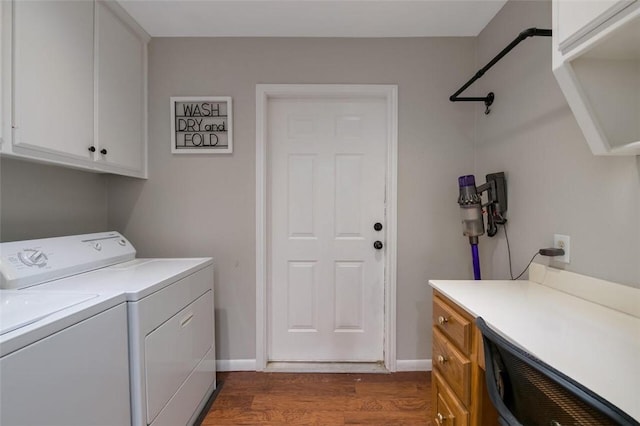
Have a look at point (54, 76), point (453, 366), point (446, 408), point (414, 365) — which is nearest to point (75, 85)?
point (54, 76)

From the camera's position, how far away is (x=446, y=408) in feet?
3.64

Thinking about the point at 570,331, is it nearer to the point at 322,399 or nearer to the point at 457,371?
the point at 457,371

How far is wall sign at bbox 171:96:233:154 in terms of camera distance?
6.21 ft

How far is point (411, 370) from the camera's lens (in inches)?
75.7

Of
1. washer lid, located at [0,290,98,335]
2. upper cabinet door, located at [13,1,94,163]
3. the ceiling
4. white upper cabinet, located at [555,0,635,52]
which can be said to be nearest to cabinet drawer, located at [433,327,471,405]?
white upper cabinet, located at [555,0,635,52]

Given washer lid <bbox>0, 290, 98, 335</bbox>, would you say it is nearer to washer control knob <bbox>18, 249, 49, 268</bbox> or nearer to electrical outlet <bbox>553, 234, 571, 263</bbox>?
washer control knob <bbox>18, 249, 49, 268</bbox>

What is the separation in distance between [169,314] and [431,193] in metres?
1.80

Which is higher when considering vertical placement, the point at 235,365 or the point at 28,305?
the point at 28,305

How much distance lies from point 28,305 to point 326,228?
60.7 inches

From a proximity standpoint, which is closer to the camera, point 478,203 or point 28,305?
point 28,305

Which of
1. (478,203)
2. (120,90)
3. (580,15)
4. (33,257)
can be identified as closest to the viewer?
(580,15)

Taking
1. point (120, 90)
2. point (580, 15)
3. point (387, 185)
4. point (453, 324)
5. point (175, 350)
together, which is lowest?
point (175, 350)

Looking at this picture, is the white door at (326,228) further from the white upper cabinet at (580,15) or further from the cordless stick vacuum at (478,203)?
the white upper cabinet at (580,15)

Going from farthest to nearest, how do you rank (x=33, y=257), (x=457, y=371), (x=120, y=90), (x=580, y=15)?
(x=120, y=90) < (x=33, y=257) < (x=457, y=371) < (x=580, y=15)
